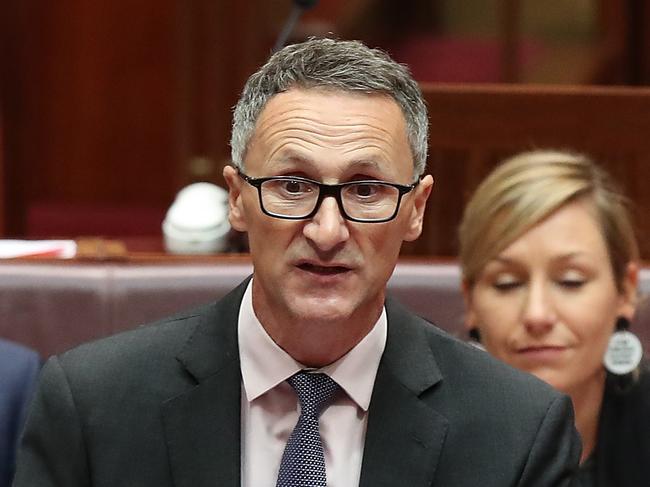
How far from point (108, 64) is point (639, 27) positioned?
173cm

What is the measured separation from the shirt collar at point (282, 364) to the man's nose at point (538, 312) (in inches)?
22.7

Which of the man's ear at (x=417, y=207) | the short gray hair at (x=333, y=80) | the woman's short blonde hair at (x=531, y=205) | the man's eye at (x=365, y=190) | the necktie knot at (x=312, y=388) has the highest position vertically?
the short gray hair at (x=333, y=80)

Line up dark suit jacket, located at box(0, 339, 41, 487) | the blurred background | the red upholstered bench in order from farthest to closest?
the blurred background
the red upholstered bench
dark suit jacket, located at box(0, 339, 41, 487)

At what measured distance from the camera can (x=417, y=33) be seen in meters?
4.45

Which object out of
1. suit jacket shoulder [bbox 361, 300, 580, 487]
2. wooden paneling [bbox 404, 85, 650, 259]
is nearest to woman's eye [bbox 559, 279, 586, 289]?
wooden paneling [bbox 404, 85, 650, 259]

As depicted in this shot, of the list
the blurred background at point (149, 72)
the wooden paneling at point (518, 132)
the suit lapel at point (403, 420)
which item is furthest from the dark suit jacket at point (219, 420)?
the blurred background at point (149, 72)

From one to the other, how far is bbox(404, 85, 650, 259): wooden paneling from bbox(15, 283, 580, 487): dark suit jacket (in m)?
1.03

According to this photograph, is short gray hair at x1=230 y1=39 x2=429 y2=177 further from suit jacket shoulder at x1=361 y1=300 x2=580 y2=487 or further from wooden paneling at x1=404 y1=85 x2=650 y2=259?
wooden paneling at x1=404 y1=85 x2=650 y2=259

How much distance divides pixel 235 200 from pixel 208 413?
23 centimetres

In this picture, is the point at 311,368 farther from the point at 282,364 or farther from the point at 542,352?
the point at 542,352

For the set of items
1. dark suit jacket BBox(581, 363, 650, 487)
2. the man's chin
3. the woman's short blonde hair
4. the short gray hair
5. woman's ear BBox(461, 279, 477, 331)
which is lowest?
dark suit jacket BBox(581, 363, 650, 487)

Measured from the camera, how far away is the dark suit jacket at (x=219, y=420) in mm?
1413

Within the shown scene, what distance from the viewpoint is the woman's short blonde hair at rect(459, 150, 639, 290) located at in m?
2.06

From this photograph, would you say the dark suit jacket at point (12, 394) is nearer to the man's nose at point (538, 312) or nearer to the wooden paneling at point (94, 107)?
the man's nose at point (538, 312)
